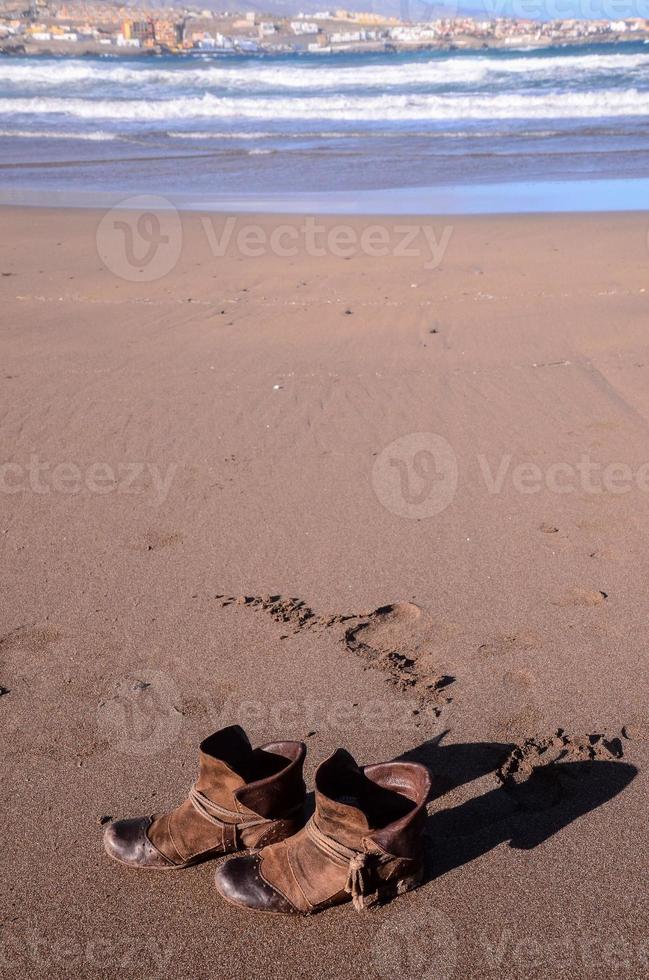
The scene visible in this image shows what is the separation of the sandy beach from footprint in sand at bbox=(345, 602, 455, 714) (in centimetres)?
1

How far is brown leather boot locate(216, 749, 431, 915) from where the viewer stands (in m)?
2.01

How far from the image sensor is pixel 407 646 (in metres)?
3.06

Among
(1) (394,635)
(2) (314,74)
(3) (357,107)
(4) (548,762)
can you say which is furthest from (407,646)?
(2) (314,74)

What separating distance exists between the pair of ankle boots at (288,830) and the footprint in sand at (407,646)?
2.08ft

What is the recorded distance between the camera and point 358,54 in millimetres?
50375

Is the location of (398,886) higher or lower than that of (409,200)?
lower

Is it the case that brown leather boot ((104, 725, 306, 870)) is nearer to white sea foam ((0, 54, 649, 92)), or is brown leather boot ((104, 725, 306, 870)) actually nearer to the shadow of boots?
the shadow of boots

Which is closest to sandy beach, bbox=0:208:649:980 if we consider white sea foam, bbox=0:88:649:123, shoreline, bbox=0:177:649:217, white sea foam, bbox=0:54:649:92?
shoreline, bbox=0:177:649:217

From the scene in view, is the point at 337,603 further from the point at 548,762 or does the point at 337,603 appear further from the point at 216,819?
the point at 216,819

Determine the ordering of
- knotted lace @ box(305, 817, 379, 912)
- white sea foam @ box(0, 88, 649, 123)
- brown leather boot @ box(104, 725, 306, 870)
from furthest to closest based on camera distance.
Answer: white sea foam @ box(0, 88, 649, 123) < brown leather boot @ box(104, 725, 306, 870) < knotted lace @ box(305, 817, 379, 912)

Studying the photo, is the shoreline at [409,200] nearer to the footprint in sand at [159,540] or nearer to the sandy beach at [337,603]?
the sandy beach at [337,603]

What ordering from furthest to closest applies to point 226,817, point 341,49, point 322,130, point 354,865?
1. point 341,49
2. point 322,130
3. point 226,817
4. point 354,865

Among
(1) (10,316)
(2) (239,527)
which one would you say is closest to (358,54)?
(1) (10,316)

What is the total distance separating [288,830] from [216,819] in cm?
19
